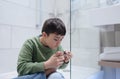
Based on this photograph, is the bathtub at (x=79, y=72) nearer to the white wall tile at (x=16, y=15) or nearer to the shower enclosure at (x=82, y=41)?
the shower enclosure at (x=82, y=41)

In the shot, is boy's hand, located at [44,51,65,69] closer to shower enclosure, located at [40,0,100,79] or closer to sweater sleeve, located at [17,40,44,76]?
sweater sleeve, located at [17,40,44,76]

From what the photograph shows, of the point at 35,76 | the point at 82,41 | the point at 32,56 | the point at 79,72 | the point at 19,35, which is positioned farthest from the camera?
the point at 19,35

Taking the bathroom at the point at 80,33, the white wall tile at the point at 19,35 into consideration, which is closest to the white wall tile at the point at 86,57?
the bathroom at the point at 80,33

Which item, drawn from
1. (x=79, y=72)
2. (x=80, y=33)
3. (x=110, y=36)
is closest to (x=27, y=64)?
(x=79, y=72)

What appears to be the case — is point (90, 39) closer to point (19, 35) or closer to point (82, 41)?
point (82, 41)

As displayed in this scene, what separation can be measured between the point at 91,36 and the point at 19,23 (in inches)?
26.3

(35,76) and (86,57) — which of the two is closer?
(35,76)

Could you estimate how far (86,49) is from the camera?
4.14 feet

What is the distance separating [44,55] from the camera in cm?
92

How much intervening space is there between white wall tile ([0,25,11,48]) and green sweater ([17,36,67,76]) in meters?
0.53

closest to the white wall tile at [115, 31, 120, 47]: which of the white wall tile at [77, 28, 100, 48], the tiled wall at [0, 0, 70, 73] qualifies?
the white wall tile at [77, 28, 100, 48]

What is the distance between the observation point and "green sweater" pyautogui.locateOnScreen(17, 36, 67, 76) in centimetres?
79

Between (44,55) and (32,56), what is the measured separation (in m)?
0.08

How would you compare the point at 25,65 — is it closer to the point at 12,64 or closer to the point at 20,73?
the point at 20,73
